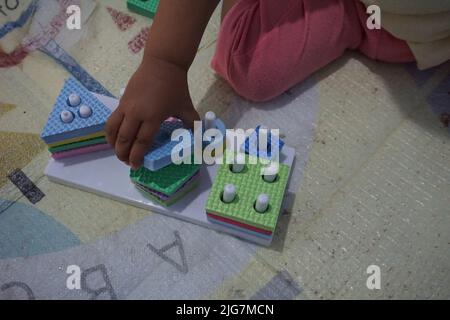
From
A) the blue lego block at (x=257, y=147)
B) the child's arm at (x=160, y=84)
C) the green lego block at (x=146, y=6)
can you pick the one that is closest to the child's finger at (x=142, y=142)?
the child's arm at (x=160, y=84)

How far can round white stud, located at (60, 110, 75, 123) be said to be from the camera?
0.54m

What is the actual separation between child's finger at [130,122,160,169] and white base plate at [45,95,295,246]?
0.07m

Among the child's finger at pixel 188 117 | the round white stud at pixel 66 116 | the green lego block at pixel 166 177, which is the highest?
the round white stud at pixel 66 116

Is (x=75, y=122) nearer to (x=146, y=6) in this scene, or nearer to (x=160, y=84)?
(x=160, y=84)

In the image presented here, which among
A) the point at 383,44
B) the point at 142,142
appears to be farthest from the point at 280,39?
the point at 142,142

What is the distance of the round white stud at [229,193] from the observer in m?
0.51

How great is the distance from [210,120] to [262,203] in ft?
0.40

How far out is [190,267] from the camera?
1.81 feet

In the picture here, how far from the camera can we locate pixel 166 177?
0.53 metres

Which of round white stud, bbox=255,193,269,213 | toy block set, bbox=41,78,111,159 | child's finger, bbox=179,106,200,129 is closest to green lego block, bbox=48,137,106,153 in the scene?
toy block set, bbox=41,78,111,159

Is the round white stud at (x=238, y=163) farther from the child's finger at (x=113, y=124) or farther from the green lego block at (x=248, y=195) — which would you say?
the child's finger at (x=113, y=124)

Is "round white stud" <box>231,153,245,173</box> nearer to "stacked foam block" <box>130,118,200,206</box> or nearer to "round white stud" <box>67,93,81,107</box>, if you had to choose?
"stacked foam block" <box>130,118,200,206</box>
